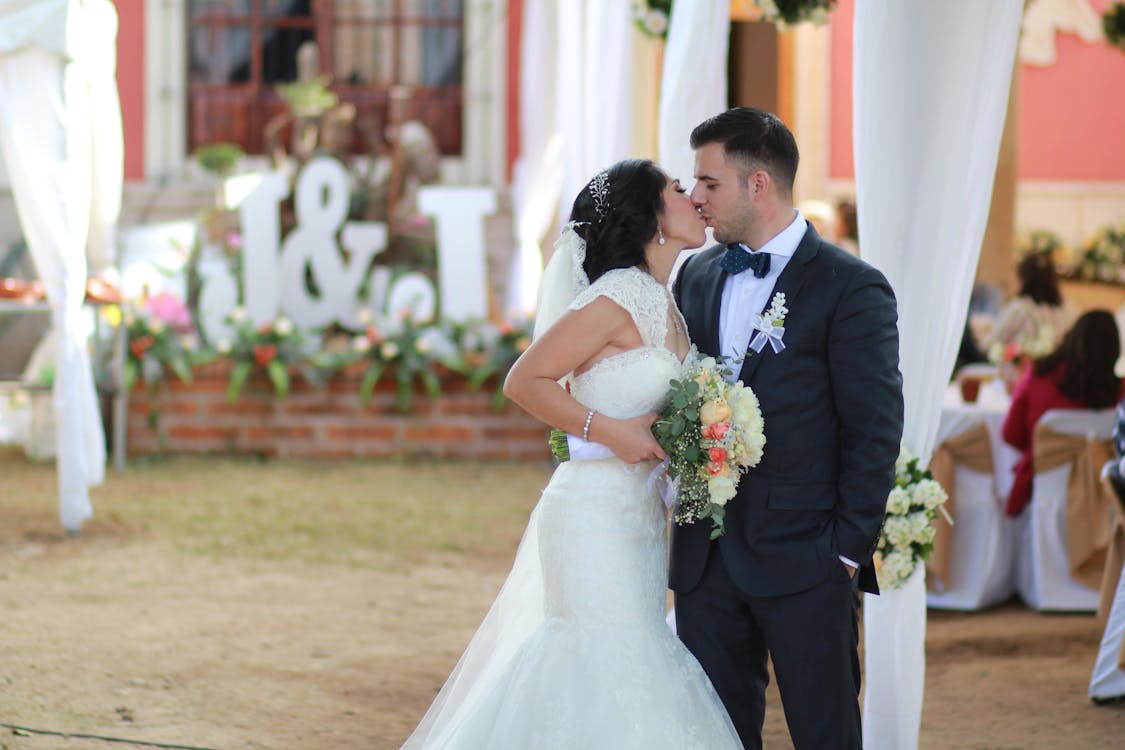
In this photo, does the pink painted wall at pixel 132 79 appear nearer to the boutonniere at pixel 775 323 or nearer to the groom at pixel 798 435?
the groom at pixel 798 435

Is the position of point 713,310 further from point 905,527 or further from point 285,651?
point 285,651

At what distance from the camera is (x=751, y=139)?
3135mm

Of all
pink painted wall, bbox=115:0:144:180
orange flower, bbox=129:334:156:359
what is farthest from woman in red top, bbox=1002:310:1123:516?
pink painted wall, bbox=115:0:144:180

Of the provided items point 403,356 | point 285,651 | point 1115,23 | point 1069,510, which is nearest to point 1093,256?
point 1115,23

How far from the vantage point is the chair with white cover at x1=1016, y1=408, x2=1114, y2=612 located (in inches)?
241

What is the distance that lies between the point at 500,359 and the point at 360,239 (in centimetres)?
190

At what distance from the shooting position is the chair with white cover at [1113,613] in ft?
15.9

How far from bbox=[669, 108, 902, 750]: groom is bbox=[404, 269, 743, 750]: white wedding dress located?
0.14 m

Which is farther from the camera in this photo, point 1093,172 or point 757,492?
point 1093,172

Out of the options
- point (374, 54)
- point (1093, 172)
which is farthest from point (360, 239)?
point (1093, 172)

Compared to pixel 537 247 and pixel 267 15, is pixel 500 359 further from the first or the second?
pixel 267 15

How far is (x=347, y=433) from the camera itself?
10094 millimetres

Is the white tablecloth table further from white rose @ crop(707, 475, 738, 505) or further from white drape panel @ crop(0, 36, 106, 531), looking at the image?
white drape panel @ crop(0, 36, 106, 531)

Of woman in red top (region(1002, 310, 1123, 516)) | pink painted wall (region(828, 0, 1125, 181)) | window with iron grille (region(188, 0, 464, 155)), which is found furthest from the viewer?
pink painted wall (region(828, 0, 1125, 181))
